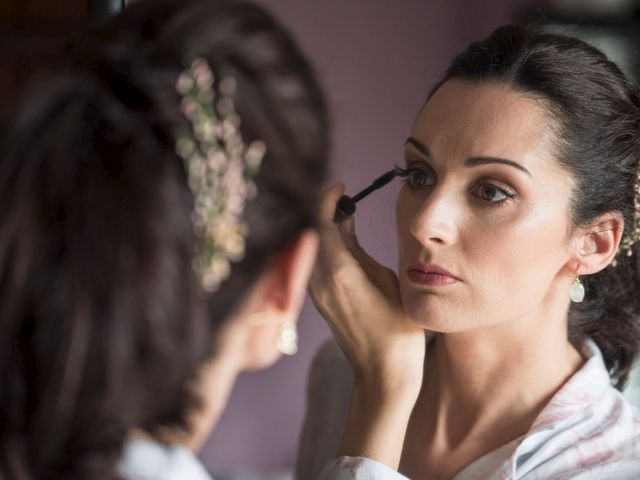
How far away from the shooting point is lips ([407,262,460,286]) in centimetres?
100

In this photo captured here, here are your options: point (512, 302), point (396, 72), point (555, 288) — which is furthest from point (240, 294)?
point (396, 72)

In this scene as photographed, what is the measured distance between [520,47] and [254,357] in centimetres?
62

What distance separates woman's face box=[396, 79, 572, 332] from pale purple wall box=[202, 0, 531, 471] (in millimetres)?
205

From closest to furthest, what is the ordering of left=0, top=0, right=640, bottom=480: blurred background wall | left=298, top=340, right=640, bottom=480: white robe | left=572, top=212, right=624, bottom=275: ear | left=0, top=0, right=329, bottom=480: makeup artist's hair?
left=0, top=0, right=329, bottom=480: makeup artist's hair → left=298, top=340, right=640, bottom=480: white robe → left=572, top=212, right=624, bottom=275: ear → left=0, top=0, right=640, bottom=480: blurred background wall

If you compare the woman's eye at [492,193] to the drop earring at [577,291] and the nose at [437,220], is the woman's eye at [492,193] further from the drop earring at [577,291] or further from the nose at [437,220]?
the drop earring at [577,291]

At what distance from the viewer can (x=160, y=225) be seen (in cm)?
50

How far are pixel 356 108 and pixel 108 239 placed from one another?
2.97ft

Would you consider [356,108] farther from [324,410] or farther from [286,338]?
[286,338]

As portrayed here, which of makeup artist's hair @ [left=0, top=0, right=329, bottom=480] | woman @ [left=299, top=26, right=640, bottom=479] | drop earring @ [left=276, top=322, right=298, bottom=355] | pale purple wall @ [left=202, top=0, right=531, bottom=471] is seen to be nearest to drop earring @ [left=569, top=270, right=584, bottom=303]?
woman @ [left=299, top=26, right=640, bottom=479]

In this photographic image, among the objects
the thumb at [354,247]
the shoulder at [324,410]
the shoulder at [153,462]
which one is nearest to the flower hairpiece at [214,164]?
the shoulder at [153,462]

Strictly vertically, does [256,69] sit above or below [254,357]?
above

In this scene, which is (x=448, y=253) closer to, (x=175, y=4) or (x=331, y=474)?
(x=331, y=474)

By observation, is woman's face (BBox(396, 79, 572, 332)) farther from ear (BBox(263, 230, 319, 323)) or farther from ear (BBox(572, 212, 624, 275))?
ear (BBox(263, 230, 319, 323))

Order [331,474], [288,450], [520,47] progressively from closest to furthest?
[331,474], [520,47], [288,450]
